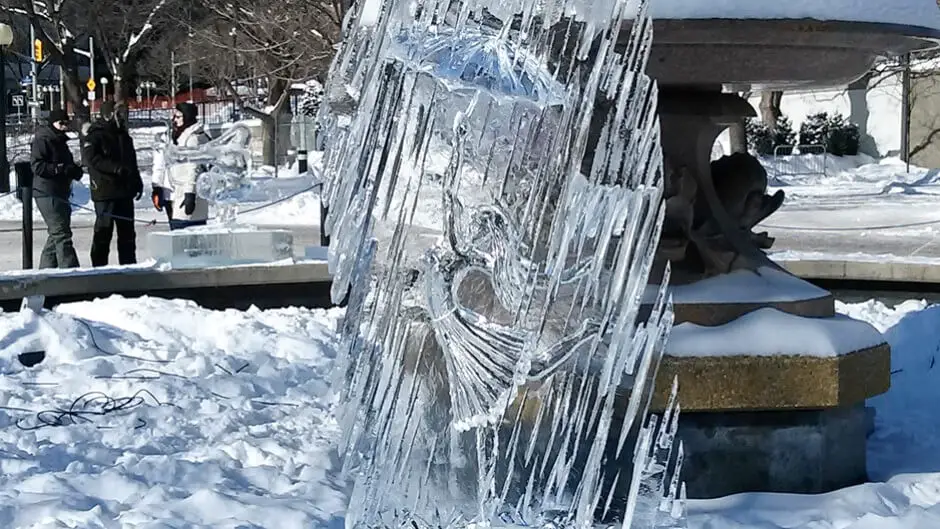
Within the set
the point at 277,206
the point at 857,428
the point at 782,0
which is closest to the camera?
the point at 782,0

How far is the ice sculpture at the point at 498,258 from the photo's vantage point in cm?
341

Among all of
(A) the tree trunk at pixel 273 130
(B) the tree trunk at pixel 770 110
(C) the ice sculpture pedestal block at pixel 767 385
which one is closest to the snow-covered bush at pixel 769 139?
(B) the tree trunk at pixel 770 110

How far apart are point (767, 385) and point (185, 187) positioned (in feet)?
30.2

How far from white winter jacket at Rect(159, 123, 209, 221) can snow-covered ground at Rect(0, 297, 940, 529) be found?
458 centimetres

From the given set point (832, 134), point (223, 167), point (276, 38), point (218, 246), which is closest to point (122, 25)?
point (276, 38)

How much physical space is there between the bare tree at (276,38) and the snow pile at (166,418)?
12300mm

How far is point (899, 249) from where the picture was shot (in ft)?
48.0

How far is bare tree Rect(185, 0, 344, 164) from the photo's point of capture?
70.9ft

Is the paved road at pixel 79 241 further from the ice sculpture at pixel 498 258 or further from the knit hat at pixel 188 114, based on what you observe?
the ice sculpture at pixel 498 258

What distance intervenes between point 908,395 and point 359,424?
11.5 feet

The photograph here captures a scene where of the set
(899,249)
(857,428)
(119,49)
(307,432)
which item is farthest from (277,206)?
(119,49)

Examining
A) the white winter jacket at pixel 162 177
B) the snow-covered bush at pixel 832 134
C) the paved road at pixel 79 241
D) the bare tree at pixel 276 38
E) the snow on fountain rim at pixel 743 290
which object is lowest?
the paved road at pixel 79 241

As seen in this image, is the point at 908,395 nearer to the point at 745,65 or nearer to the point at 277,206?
the point at 745,65

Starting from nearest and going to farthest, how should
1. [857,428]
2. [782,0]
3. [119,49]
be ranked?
[782,0], [857,428], [119,49]
